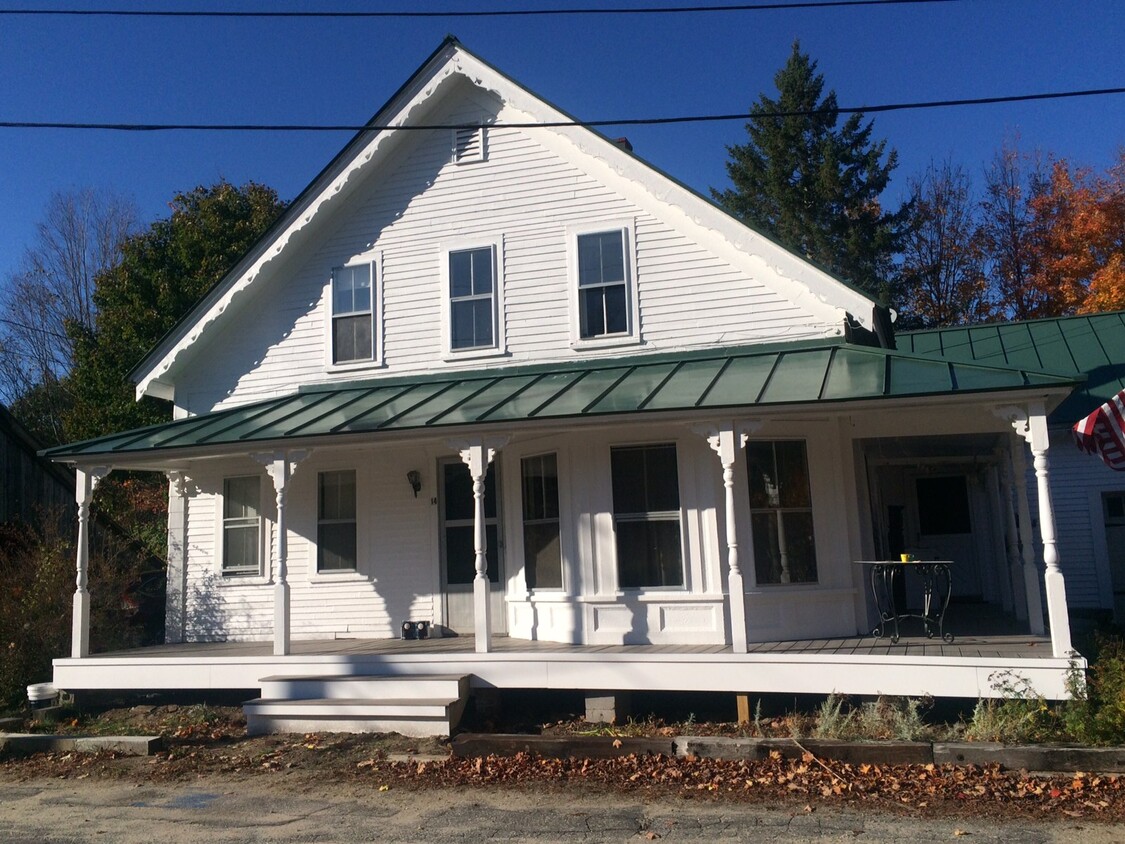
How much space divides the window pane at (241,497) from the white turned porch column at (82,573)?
216 centimetres

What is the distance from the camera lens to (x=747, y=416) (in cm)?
1062

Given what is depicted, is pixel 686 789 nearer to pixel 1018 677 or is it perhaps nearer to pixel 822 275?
pixel 1018 677

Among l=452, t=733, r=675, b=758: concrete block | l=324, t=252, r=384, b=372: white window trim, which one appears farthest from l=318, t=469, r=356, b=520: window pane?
l=452, t=733, r=675, b=758: concrete block

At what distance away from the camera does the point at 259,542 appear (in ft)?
48.0

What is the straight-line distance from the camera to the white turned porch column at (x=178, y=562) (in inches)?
585

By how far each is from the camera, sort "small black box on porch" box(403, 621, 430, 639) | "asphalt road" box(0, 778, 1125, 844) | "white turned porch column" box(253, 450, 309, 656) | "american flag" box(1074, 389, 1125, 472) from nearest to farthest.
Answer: "asphalt road" box(0, 778, 1125, 844) → "american flag" box(1074, 389, 1125, 472) → "white turned porch column" box(253, 450, 309, 656) → "small black box on porch" box(403, 621, 430, 639)

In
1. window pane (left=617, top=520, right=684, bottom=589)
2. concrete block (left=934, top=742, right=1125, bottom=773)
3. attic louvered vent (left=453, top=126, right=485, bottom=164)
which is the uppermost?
attic louvered vent (left=453, top=126, right=485, bottom=164)

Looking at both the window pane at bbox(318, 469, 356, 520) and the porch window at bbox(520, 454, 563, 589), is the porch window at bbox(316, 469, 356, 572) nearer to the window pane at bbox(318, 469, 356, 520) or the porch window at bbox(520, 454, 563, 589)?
the window pane at bbox(318, 469, 356, 520)

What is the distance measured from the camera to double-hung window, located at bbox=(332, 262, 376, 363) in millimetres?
14758

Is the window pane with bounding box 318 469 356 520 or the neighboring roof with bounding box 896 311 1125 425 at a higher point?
the neighboring roof with bounding box 896 311 1125 425

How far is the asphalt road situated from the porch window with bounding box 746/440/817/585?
14.4 ft

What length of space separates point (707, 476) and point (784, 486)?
0.99m

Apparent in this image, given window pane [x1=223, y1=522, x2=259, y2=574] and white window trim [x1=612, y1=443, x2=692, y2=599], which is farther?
window pane [x1=223, y1=522, x2=259, y2=574]

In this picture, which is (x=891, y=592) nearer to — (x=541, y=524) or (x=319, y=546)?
(x=541, y=524)
